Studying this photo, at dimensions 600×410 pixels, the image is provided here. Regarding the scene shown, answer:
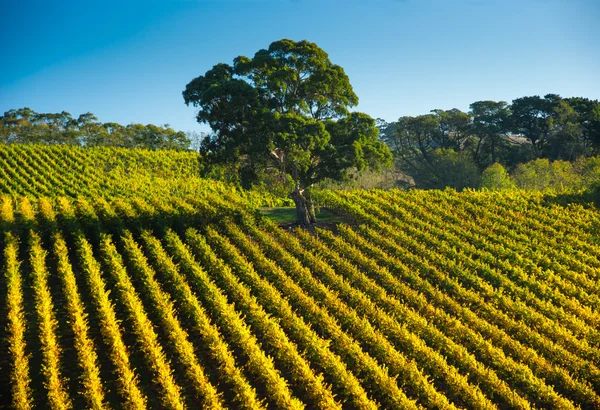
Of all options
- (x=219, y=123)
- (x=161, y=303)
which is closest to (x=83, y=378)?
(x=161, y=303)

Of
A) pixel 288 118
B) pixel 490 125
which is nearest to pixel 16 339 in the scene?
pixel 288 118

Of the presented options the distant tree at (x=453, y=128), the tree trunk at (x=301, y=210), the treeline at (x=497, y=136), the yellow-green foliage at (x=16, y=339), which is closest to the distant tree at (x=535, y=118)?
the treeline at (x=497, y=136)

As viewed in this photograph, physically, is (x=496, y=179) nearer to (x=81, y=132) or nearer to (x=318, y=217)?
(x=318, y=217)

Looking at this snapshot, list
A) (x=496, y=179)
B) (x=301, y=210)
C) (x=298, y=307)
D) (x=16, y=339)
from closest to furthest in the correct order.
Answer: (x=16, y=339) < (x=298, y=307) < (x=301, y=210) < (x=496, y=179)

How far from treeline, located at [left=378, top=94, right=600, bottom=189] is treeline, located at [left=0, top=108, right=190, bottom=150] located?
4744 cm

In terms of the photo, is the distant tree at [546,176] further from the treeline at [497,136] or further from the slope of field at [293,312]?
the slope of field at [293,312]

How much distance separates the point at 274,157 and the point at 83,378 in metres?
16.9

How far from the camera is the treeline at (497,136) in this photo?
57344 mm

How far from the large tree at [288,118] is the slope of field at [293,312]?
408 centimetres

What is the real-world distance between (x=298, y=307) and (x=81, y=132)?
88952 millimetres

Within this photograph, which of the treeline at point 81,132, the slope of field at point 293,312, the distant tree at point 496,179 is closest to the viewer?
the slope of field at point 293,312

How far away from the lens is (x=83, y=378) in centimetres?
1203

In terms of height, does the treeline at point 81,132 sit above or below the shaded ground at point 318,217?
above

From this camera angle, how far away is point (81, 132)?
89.6m
